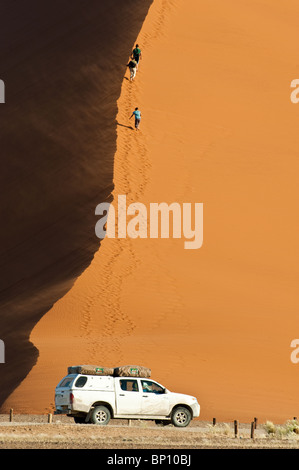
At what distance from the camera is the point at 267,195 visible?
31531 mm

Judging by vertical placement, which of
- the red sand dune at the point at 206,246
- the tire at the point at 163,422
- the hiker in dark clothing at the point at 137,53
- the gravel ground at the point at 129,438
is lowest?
the gravel ground at the point at 129,438

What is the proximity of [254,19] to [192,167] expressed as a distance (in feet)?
39.1

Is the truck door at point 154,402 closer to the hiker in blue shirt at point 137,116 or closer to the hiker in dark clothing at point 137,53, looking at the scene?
the hiker in blue shirt at point 137,116

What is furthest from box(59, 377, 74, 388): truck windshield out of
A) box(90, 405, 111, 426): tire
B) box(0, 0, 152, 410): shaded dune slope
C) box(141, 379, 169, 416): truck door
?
box(0, 0, 152, 410): shaded dune slope

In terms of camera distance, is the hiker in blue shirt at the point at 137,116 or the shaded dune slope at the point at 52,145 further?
the hiker in blue shirt at the point at 137,116

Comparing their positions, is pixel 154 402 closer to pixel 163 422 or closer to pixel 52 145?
pixel 163 422

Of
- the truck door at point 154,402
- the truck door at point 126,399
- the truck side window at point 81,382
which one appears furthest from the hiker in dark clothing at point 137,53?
the truck side window at point 81,382

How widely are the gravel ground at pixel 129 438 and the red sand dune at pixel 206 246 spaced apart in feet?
8.80

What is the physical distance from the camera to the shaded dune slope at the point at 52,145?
91.6 ft

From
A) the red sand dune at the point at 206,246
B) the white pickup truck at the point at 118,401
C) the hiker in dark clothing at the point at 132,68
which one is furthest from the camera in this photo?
the hiker in dark clothing at the point at 132,68

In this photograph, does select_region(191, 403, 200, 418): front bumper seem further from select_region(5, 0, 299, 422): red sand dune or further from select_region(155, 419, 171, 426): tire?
select_region(5, 0, 299, 422): red sand dune
